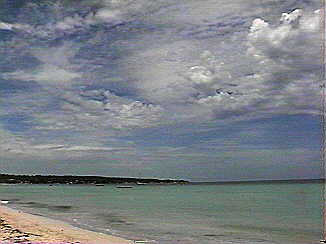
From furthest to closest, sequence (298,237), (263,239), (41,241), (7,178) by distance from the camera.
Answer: (7,178), (298,237), (263,239), (41,241)

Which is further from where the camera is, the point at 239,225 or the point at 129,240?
the point at 239,225

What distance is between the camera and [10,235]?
15.0 meters

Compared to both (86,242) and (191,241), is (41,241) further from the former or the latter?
(191,241)

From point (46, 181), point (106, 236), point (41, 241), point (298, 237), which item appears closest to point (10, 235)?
A: point (41, 241)

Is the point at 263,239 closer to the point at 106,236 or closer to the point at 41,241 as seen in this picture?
the point at 106,236

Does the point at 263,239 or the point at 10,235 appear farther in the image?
the point at 263,239

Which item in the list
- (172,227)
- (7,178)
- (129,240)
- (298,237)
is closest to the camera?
(129,240)

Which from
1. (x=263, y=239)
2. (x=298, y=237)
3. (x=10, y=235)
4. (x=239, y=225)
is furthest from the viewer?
(x=239, y=225)

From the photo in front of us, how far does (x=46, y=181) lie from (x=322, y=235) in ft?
620

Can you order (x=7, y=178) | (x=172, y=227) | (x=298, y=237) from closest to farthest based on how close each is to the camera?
(x=298, y=237) < (x=172, y=227) < (x=7, y=178)

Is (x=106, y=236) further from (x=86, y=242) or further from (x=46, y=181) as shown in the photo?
(x=46, y=181)

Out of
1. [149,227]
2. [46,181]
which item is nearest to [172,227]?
[149,227]

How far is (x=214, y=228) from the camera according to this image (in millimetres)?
22234

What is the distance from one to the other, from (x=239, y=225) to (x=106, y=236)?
9345mm
